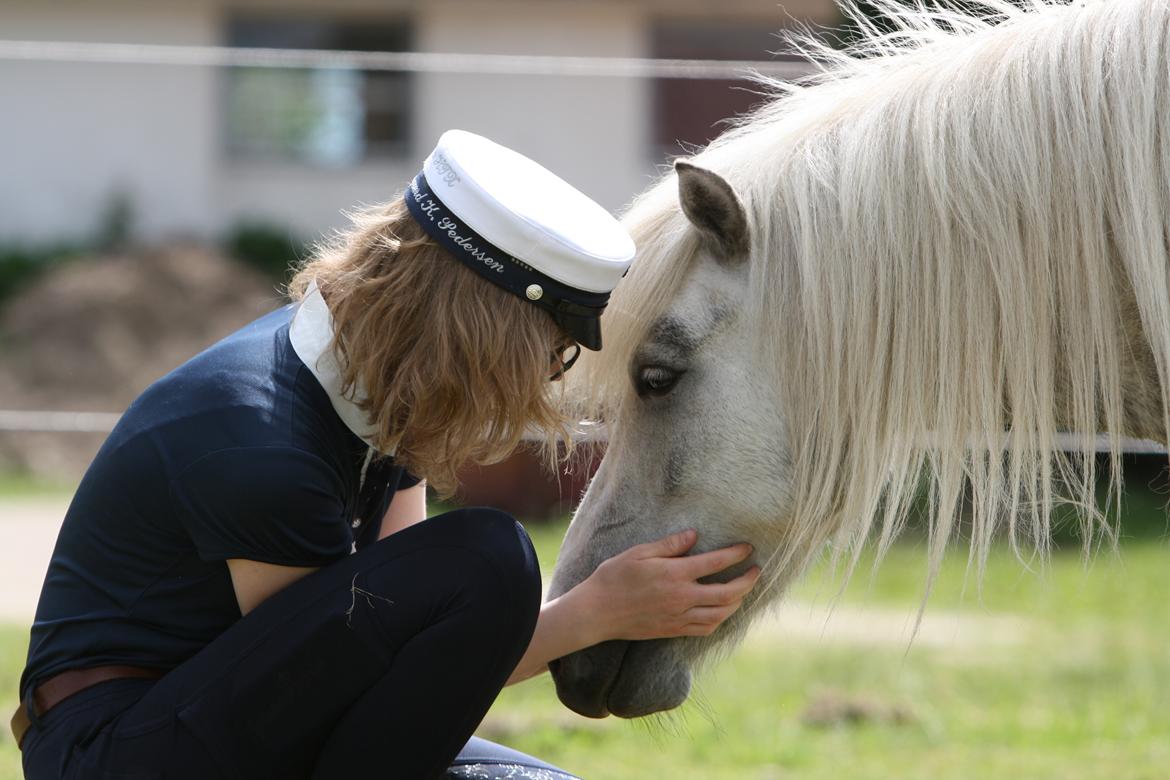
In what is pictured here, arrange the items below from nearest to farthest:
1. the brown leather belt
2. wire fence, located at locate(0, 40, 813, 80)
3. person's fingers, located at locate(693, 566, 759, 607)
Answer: the brown leather belt
person's fingers, located at locate(693, 566, 759, 607)
wire fence, located at locate(0, 40, 813, 80)

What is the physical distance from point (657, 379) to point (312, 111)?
34.8 ft

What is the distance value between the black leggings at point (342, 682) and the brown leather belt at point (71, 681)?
1 cm

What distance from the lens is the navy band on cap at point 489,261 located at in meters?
1.72

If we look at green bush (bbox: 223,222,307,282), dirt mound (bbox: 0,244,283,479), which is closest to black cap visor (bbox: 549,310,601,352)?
dirt mound (bbox: 0,244,283,479)

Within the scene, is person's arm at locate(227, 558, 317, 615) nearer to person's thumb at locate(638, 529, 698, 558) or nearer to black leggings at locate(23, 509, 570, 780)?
black leggings at locate(23, 509, 570, 780)

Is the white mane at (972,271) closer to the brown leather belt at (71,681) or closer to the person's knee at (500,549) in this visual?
the person's knee at (500,549)

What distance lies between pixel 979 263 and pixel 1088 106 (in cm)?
26

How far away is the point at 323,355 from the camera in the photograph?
1.81m

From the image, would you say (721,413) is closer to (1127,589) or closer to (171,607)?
(171,607)

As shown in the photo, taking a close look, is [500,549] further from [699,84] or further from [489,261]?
[699,84]

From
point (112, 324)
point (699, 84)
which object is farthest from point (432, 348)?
point (699, 84)

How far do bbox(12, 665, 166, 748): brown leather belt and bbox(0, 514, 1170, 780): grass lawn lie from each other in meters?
0.85

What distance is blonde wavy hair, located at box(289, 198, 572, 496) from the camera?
1728 millimetres

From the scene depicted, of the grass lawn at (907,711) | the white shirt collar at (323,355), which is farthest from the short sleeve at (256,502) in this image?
the grass lawn at (907,711)
